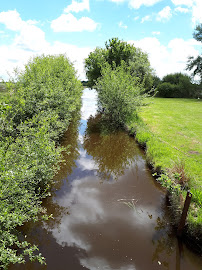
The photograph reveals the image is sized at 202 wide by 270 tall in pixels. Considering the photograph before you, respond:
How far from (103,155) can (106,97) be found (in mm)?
6917

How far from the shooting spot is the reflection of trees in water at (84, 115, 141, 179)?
418 inches

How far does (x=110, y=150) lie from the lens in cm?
1336

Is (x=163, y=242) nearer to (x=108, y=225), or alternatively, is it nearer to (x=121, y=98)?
(x=108, y=225)

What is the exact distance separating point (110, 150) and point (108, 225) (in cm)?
703

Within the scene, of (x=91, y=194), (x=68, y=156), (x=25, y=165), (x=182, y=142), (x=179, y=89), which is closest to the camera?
(x=25, y=165)

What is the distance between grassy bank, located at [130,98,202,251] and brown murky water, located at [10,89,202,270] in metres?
0.71

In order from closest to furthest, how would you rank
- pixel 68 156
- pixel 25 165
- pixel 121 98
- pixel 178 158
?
pixel 25 165
pixel 178 158
pixel 68 156
pixel 121 98

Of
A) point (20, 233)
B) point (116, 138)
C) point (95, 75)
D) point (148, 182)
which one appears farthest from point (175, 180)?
point (95, 75)

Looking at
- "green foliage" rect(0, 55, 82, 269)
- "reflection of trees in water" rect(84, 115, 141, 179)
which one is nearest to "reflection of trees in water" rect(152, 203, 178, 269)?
"green foliage" rect(0, 55, 82, 269)

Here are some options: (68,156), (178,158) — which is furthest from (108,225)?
(68,156)

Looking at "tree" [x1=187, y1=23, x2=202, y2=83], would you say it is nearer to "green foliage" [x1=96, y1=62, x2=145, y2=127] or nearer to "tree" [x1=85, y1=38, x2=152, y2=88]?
"tree" [x1=85, y1=38, x2=152, y2=88]

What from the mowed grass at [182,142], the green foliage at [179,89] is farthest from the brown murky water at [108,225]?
the green foliage at [179,89]

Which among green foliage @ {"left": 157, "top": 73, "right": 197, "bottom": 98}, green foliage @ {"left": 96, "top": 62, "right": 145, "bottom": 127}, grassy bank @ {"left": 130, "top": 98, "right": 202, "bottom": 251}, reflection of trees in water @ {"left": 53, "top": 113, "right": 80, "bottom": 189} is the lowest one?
reflection of trees in water @ {"left": 53, "top": 113, "right": 80, "bottom": 189}

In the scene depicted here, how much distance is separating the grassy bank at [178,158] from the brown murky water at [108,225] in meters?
0.71
